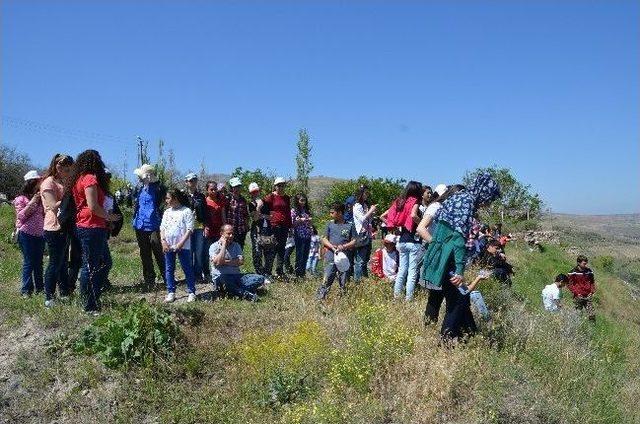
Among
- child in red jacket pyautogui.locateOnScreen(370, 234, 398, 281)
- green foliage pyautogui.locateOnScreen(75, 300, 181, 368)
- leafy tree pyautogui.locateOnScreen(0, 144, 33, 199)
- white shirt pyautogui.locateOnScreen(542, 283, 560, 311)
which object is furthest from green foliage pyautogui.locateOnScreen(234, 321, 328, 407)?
leafy tree pyautogui.locateOnScreen(0, 144, 33, 199)

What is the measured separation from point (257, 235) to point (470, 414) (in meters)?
5.04

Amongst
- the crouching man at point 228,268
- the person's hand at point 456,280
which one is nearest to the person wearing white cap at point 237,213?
the crouching man at point 228,268

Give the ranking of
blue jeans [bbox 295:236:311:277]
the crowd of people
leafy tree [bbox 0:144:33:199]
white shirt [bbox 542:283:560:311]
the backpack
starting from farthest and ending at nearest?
leafy tree [bbox 0:144:33:199] < white shirt [bbox 542:283:560:311] < blue jeans [bbox 295:236:311:277] < the backpack < the crowd of people

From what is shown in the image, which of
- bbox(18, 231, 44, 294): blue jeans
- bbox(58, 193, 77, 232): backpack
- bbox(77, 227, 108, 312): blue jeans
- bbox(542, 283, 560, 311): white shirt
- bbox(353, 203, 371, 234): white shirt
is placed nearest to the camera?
bbox(77, 227, 108, 312): blue jeans

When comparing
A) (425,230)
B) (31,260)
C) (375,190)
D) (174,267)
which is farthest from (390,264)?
(375,190)

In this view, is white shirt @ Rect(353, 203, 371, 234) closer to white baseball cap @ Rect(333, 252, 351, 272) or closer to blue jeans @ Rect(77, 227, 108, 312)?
white baseball cap @ Rect(333, 252, 351, 272)

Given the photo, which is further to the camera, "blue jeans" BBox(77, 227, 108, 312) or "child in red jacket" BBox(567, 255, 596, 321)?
"child in red jacket" BBox(567, 255, 596, 321)

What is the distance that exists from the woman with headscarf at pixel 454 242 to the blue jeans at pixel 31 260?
196 inches

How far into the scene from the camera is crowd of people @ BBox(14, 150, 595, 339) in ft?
17.3

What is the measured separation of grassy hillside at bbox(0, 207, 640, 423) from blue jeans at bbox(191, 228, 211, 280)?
5.91ft

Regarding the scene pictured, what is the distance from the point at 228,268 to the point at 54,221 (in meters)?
2.16

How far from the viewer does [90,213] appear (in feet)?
19.2

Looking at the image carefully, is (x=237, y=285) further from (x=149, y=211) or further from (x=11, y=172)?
(x=11, y=172)

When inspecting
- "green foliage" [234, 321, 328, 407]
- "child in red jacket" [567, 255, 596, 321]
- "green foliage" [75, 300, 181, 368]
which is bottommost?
"child in red jacket" [567, 255, 596, 321]
